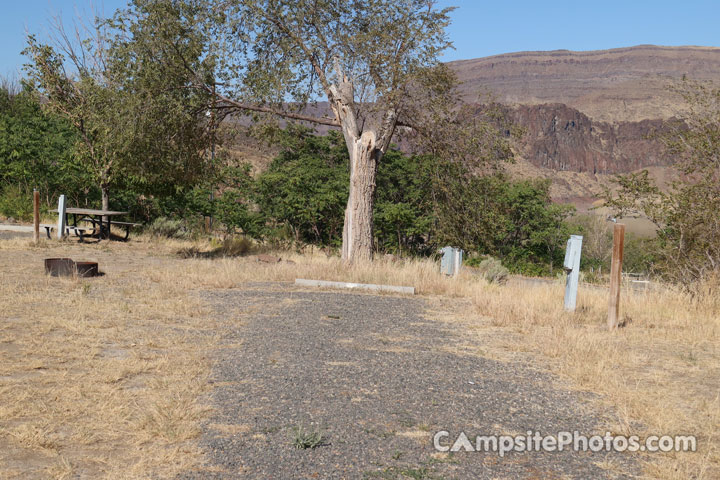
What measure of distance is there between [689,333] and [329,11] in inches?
376

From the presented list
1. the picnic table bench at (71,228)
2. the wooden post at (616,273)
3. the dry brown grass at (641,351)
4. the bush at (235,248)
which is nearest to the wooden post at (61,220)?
the picnic table bench at (71,228)

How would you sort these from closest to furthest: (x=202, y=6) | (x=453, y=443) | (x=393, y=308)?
(x=453, y=443)
(x=393, y=308)
(x=202, y=6)

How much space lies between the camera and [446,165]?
47.0ft

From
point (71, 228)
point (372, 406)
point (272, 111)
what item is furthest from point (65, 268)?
point (372, 406)

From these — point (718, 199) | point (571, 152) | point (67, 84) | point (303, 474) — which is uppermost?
point (571, 152)

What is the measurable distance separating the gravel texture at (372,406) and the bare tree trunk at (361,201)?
208 inches

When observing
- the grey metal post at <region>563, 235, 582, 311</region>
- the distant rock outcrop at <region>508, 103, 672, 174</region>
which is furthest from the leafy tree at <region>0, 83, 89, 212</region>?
the distant rock outcrop at <region>508, 103, 672, 174</region>

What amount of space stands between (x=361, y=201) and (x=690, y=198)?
5882 mm

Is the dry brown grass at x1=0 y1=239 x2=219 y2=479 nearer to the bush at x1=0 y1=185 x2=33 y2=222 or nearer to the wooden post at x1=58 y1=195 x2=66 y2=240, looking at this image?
the wooden post at x1=58 y1=195 x2=66 y2=240

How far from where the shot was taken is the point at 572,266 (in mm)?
9180

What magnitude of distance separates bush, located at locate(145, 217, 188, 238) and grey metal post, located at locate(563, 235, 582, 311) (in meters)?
13.7

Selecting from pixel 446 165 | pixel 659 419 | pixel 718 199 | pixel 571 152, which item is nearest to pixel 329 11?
pixel 446 165

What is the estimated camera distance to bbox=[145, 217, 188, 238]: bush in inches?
792

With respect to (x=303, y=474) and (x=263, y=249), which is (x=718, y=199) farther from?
(x=263, y=249)
